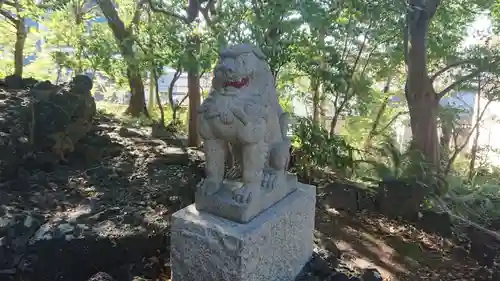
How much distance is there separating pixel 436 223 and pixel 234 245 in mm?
2828

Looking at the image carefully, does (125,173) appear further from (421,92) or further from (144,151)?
(421,92)

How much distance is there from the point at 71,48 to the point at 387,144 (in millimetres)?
5546

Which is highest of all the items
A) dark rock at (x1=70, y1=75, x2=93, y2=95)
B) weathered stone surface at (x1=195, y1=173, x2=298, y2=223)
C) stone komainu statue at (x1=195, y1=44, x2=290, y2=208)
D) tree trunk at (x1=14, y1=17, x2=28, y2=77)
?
tree trunk at (x1=14, y1=17, x2=28, y2=77)

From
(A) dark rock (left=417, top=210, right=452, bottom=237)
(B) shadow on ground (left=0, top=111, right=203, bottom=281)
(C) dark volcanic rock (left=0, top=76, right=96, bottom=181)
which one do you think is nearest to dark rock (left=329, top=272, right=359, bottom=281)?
(B) shadow on ground (left=0, top=111, right=203, bottom=281)

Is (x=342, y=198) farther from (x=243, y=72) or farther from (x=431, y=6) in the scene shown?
(x=243, y=72)

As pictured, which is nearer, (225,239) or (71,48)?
(225,239)

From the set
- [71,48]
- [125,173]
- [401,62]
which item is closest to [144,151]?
[125,173]

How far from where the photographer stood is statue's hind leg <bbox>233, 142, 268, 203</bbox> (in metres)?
2.22

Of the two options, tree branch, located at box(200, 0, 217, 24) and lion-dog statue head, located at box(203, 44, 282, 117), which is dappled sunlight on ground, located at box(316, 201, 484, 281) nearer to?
lion-dog statue head, located at box(203, 44, 282, 117)

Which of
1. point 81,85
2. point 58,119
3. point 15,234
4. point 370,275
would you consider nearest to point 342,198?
point 370,275

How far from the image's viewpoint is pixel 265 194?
238 cm

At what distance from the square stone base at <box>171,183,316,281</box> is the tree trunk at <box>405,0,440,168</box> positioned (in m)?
3.24

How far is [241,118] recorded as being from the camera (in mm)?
2111

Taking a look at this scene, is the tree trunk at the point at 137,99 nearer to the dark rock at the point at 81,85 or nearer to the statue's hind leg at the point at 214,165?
the dark rock at the point at 81,85
